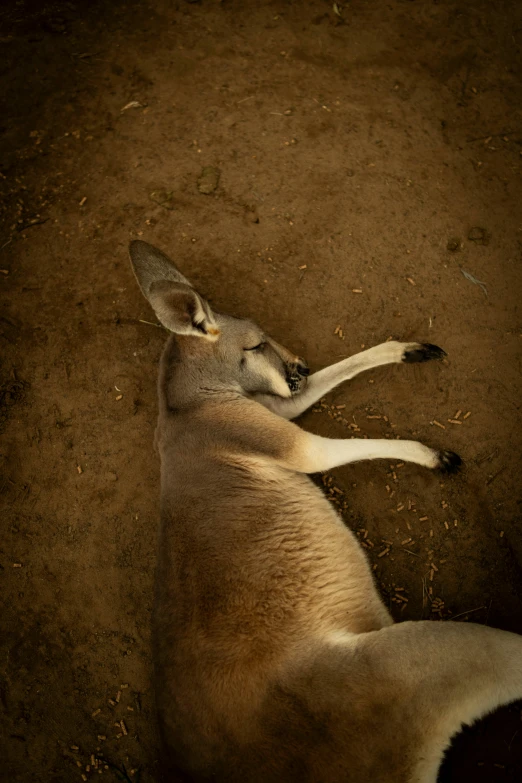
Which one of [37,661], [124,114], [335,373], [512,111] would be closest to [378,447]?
[335,373]

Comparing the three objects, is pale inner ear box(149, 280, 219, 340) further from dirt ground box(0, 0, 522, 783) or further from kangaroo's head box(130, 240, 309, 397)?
dirt ground box(0, 0, 522, 783)

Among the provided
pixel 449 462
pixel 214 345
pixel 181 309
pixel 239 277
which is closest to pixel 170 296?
pixel 181 309

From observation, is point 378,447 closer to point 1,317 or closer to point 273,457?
point 273,457

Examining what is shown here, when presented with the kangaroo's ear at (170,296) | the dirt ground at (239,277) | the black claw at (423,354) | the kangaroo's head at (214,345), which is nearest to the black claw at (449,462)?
the dirt ground at (239,277)

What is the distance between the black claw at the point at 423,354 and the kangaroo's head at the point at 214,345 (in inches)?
28.4

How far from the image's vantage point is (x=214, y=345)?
339 centimetres

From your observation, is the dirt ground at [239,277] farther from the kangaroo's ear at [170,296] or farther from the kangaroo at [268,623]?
the kangaroo's ear at [170,296]

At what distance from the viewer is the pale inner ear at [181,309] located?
3.03m

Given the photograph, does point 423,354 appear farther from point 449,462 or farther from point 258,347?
point 258,347

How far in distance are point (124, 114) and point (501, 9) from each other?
3555mm

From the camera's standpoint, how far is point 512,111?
446 cm

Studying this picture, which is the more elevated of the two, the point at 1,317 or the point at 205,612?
the point at 205,612

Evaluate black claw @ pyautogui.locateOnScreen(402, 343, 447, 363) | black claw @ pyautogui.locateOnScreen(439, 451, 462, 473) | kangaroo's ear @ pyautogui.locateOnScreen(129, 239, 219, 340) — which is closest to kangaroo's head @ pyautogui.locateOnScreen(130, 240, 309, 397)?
kangaroo's ear @ pyautogui.locateOnScreen(129, 239, 219, 340)

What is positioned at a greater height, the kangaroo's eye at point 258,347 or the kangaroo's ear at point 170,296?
the kangaroo's ear at point 170,296
